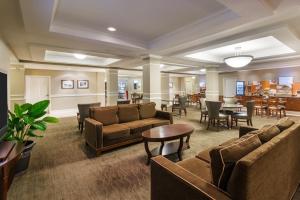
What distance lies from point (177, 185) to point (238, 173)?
0.48 m

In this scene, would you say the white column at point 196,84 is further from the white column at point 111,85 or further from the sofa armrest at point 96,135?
the sofa armrest at point 96,135

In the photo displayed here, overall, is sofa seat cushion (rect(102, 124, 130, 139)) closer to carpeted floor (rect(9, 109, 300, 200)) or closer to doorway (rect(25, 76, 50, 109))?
carpeted floor (rect(9, 109, 300, 200))

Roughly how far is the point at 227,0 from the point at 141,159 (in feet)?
9.46

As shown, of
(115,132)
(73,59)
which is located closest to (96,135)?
(115,132)

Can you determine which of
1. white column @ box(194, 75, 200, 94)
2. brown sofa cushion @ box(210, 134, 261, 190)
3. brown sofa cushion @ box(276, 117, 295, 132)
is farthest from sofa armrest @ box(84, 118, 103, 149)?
white column @ box(194, 75, 200, 94)

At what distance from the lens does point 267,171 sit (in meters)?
1.24

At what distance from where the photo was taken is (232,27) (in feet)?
10.3

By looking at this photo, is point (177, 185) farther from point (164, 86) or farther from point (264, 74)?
point (264, 74)

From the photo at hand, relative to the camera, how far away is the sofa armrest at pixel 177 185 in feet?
3.75

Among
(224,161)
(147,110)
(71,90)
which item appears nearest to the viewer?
(224,161)

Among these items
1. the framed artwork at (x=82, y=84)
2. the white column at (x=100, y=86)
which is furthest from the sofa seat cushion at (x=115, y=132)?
the white column at (x=100, y=86)

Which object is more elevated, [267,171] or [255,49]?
[255,49]

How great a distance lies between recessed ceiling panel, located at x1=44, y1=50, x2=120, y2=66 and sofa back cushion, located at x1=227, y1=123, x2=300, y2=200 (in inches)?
244

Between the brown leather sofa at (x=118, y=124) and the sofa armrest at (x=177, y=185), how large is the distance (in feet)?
6.16
